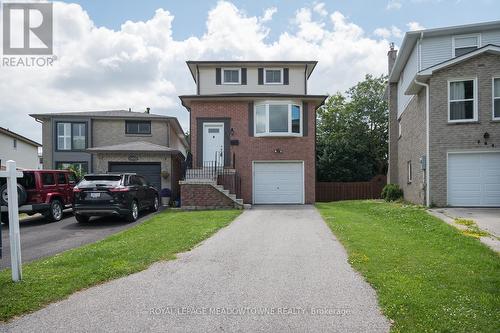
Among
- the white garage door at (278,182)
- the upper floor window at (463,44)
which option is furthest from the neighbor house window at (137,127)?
the upper floor window at (463,44)

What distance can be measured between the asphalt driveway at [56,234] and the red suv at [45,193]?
0.48m

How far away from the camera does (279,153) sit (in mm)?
18688

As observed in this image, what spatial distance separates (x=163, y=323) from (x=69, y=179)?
503 inches

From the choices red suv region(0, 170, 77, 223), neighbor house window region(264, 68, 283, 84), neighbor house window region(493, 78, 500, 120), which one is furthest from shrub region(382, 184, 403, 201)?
red suv region(0, 170, 77, 223)

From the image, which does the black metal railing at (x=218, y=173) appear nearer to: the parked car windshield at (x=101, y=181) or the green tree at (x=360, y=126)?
the parked car windshield at (x=101, y=181)

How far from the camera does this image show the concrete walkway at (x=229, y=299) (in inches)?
161

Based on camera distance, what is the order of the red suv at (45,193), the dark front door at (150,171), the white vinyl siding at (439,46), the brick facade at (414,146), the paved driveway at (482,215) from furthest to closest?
the dark front door at (150,171), the white vinyl siding at (439,46), the brick facade at (414,146), the red suv at (45,193), the paved driveway at (482,215)

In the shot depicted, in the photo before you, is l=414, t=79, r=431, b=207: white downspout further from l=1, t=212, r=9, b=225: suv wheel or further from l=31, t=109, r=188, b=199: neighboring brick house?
l=1, t=212, r=9, b=225: suv wheel

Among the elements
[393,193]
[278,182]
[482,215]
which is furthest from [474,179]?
[278,182]

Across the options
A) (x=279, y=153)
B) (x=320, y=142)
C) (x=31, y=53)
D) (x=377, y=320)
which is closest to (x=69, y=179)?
(x=31, y=53)

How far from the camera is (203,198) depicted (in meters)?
16.3

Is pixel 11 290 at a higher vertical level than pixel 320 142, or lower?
lower

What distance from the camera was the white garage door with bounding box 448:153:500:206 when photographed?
14031 millimetres

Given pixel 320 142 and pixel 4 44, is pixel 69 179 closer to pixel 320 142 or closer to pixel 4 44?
pixel 4 44
